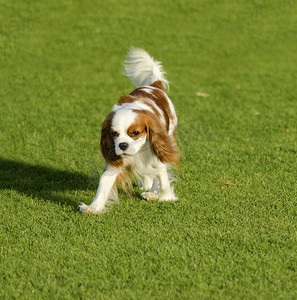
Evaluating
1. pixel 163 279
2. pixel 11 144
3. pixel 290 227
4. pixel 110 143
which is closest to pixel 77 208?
pixel 110 143

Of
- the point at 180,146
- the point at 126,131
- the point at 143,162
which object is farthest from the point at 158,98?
the point at 180,146

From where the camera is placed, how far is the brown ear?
172 inches

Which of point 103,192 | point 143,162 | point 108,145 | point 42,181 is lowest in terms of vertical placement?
point 42,181

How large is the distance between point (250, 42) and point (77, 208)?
10237 millimetres

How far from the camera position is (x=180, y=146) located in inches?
278

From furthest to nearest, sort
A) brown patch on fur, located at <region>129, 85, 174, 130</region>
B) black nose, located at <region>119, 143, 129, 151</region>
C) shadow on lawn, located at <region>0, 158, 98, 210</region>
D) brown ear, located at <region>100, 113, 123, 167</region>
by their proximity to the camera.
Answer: shadow on lawn, located at <region>0, 158, 98, 210</region> → brown patch on fur, located at <region>129, 85, 174, 130</region> → brown ear, located at <region>100, 113, 123, 167</region> → black nose, located at <region>119, 143, 129, 151</region>

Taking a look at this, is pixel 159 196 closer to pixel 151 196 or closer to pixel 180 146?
pixel 151 196

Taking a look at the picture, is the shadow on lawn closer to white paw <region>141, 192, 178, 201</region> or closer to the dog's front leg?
the dog's front leg

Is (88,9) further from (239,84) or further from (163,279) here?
(163,279)

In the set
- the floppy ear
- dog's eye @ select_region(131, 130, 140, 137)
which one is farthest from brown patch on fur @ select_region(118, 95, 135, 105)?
dog's eye @ select_region(131, 130, 140, 137)

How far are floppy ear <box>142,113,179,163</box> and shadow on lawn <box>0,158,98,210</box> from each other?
3.42 ft

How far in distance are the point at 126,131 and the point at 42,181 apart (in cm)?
189

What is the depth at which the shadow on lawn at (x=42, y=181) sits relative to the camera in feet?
17.2

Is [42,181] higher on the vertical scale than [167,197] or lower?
lower
